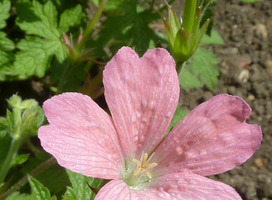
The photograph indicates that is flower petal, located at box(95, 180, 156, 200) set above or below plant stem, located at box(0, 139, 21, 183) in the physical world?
above

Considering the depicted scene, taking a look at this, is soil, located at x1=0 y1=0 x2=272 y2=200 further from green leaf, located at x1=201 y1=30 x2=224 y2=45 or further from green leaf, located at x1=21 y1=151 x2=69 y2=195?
green leaf, located at x1=21 y1=151 x2=69 y2=195

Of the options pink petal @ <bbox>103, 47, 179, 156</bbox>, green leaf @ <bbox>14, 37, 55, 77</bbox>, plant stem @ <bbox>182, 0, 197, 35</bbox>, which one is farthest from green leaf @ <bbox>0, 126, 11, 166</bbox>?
plant stem @ <bbox>182, 0, 197, 35</bbox>

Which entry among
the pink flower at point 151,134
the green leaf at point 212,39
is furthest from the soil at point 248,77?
the pink flower at point 151,134

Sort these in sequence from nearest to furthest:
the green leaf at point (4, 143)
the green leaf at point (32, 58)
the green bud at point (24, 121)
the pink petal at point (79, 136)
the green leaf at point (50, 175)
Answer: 1. the pink petal at point (79, 136)
2. the green bud at point (24, 121)
3. the green leaf at point (4, 143)
4. the green leaf at point (50, 175)
5. the green leaf at point (32, 58)

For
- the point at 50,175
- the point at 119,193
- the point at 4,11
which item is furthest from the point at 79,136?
the point at 4,11

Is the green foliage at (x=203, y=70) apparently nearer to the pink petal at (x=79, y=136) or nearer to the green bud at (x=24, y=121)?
the green bud at (x=24, y=121)

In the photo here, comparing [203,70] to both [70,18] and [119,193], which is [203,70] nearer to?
[70,18]

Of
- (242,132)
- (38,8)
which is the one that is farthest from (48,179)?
(242,132)
